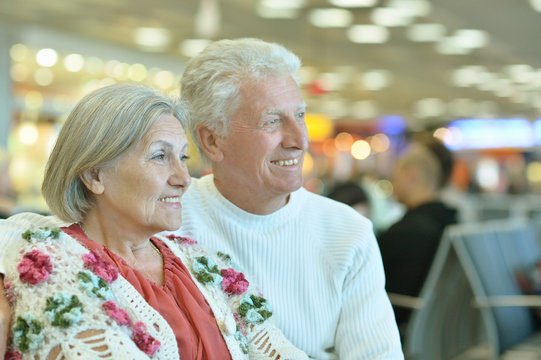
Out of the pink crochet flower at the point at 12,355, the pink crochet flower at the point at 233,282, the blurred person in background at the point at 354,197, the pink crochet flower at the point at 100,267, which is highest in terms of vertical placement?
the pink crochet flower at the point at 100,267

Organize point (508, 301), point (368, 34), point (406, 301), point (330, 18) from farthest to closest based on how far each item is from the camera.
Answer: point (368, 34) → point (330, 18) → point (406, 301) → point (508, 301)

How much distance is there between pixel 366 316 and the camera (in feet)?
6.45

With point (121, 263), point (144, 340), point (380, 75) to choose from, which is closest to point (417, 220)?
point (121, 263)

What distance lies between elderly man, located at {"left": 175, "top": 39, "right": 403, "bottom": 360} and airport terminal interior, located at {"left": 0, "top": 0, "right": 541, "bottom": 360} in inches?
7.3

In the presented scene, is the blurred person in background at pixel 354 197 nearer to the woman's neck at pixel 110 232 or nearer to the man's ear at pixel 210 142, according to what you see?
the man's ear at pixel 210 142

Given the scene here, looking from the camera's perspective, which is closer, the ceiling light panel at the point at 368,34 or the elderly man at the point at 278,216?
the elderly man at the point at 278,216

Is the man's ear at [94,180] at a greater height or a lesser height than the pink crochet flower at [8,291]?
greater

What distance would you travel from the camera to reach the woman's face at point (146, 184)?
1.60 m

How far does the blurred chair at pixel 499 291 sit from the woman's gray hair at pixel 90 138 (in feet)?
7.12

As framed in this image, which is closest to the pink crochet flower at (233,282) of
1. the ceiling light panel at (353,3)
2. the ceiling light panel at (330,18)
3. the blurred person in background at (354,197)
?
the blurred person in background at (354,197)

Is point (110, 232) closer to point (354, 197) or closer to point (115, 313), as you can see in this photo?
point (115, 313)

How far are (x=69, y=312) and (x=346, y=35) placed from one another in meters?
11.8

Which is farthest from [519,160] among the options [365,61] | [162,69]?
[162,69]

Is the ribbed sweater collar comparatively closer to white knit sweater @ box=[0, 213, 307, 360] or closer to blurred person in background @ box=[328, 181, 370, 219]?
white knit sweater @ box=[0, 213, 307, 360]
